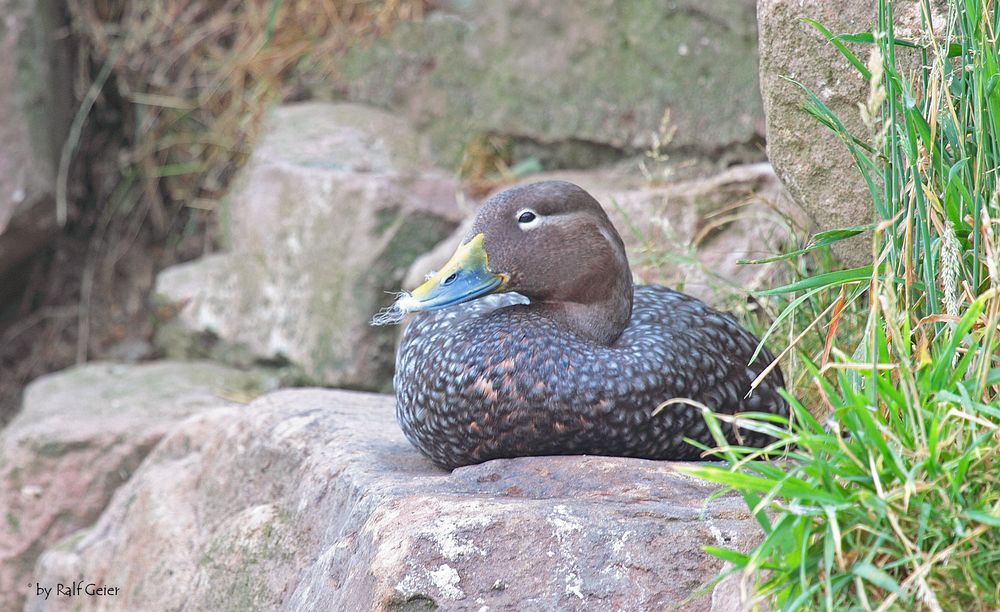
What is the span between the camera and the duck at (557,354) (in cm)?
258

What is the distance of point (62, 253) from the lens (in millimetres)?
6477

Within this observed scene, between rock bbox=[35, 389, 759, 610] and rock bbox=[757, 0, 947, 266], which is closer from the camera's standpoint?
rock bbox=[35, 389, 759, 610]

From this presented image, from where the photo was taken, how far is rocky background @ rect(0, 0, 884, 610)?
2271mm

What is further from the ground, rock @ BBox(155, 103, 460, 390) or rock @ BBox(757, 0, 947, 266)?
rock @ BBox(757, 0, 947, 266)

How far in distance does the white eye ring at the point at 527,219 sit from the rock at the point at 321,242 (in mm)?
2135

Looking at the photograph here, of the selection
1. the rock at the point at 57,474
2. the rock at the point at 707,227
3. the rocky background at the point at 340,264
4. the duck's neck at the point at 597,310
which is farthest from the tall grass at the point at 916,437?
the rock at the point at 57,474

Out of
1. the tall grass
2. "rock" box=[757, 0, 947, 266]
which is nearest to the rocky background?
"rock" box=[757, 0, 947, 266]

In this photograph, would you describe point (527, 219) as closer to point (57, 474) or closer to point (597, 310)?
point (597, 310)

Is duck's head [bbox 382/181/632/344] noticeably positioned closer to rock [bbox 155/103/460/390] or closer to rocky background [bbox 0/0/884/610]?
rocky background [bbox 0/0/884/610]

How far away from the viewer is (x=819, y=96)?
9.00ft

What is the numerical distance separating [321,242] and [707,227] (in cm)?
187

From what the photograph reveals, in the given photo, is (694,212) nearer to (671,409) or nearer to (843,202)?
(843,202)

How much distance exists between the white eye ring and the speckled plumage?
A: 194 millimetres

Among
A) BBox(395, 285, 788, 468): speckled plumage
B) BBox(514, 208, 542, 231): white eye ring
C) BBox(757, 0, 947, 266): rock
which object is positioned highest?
BBox(757, 0, 947, 266): rock
